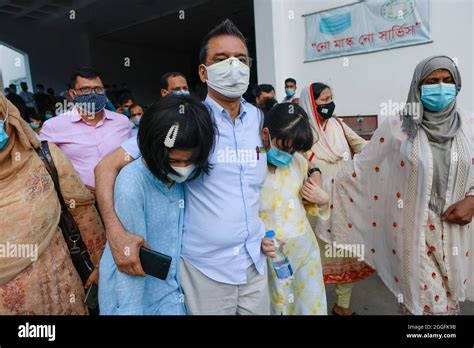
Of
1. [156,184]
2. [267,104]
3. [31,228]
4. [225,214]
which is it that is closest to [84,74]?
[31,228]

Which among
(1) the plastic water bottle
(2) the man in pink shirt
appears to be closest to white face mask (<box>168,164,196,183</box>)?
(1) the plastic water bottle

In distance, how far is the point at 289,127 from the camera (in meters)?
1.47

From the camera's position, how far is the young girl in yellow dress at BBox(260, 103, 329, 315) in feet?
4.91

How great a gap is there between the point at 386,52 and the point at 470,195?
4249mm

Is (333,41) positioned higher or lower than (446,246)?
higher

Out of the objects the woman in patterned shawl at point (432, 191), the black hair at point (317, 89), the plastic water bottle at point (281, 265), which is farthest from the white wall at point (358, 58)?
the plastic water bottle at point (281, 265)

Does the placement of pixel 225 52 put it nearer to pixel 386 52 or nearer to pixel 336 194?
pixel 336 194

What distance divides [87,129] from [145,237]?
43.2 inches

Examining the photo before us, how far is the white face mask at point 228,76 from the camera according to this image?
1.37 m

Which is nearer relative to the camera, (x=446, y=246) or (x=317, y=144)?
(x=446, y=246)

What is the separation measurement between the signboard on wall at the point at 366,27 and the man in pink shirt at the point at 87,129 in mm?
4428

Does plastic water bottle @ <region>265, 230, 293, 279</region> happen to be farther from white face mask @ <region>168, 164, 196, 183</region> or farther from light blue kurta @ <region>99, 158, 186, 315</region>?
white face mask @ <region>168, 164, 196, 183</region>
